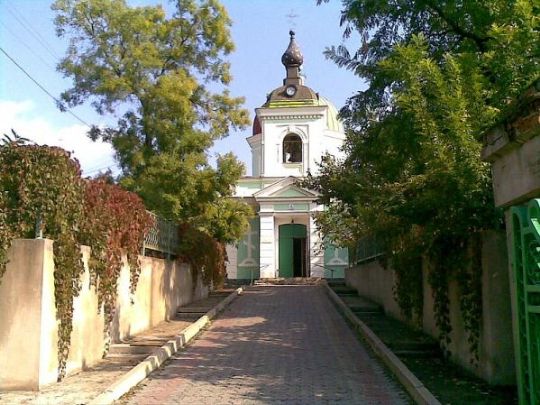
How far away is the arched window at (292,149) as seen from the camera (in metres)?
37.2

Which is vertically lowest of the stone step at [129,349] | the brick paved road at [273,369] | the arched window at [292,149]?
the brick paved road at [273,369]

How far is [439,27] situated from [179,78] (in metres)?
9.19

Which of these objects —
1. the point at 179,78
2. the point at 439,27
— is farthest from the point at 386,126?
the point at 179,78

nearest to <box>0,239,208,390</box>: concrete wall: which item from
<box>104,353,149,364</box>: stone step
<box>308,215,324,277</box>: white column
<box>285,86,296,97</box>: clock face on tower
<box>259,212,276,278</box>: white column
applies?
<box>104,353,149,364</box>: stone step

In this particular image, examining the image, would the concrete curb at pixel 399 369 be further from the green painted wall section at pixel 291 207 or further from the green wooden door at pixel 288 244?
the green wooden door at pixel 288 244

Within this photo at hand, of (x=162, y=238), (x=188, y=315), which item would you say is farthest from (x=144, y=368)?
(x=188, y=315)

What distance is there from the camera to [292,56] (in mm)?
40281

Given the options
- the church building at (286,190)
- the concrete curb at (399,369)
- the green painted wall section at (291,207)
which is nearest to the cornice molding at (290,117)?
the church building at (286,190)

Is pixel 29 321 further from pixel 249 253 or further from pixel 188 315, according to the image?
pixel 249 253

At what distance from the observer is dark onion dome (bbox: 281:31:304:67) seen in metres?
40.2

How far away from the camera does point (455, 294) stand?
9.30 m

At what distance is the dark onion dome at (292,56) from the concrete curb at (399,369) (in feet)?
92.1

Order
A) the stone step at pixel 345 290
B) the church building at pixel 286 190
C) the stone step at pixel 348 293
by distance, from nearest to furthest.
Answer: the stone step at pixel 348 293 → the stone step at pixel 345 290 → the church building at pixel 286 190

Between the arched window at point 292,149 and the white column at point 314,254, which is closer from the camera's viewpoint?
the white column at point 314,254
